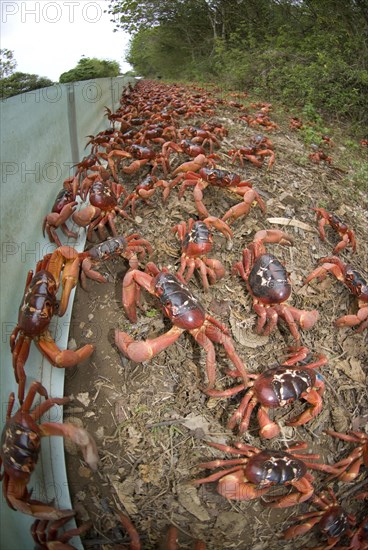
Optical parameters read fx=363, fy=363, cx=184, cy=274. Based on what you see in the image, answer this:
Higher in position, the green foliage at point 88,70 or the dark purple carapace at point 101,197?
the green foliage at point 88,70

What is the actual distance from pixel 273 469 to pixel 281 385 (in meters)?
0.55

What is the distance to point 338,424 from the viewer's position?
300cm

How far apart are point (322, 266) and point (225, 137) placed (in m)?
4.27

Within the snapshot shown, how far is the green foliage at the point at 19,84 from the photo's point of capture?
2850 millimetres

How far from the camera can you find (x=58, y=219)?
3.39 meters

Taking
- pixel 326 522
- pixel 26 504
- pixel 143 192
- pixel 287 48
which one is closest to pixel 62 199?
pixel 143 192

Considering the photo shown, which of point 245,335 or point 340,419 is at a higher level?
point 245,335

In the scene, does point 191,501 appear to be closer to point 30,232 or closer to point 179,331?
point 179,331

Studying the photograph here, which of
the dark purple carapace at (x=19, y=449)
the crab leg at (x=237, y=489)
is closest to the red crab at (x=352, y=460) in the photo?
the crab leg at (x=237, y=489)

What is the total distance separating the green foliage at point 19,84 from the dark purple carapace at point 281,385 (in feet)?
9.47

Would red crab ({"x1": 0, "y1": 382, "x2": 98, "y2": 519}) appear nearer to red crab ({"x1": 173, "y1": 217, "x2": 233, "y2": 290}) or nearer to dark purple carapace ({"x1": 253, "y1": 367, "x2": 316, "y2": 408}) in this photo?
dark purple carapace ({"x1": 253, "y1": 367, "x2": 316, "y2": 408})

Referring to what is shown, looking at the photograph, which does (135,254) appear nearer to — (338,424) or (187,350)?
(187,350)

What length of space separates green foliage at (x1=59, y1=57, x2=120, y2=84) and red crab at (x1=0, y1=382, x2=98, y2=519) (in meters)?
4.55

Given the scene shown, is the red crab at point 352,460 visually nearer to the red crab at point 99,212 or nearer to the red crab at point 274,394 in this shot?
the red crab at point 274,394
